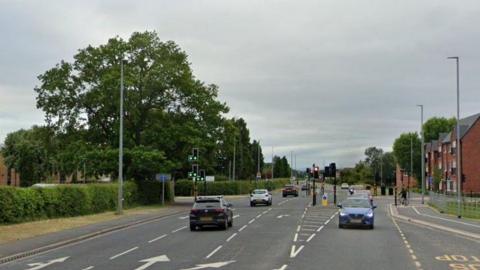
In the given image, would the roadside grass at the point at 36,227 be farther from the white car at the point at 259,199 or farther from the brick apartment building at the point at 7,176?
the brick apartment building at the point at 7,176

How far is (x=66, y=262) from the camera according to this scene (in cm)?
1716

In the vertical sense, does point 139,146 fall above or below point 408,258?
above

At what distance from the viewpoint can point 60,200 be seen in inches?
1494

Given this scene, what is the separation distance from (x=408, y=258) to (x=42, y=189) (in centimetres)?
2410

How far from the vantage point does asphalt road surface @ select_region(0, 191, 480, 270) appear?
1614 cm

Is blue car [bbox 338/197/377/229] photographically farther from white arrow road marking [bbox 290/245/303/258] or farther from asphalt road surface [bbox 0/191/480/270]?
white arrow road marking [bbox 290/245/303/258]

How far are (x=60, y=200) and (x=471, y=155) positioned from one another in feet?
228

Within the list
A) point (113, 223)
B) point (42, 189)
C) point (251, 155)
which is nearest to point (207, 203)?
point (113, 223)

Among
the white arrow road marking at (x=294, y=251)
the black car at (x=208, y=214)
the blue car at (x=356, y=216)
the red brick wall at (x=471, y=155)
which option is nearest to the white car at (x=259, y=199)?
the blue car at (x=356, y=216)

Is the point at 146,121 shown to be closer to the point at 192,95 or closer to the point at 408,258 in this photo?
the point at 192,95

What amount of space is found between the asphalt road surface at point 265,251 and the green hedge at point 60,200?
6.53m

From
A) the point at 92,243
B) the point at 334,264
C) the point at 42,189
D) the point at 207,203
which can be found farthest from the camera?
the point at 42,189

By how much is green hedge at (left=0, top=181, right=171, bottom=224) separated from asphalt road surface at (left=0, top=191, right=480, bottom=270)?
6532mm

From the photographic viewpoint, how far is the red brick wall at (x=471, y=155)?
90.5m
